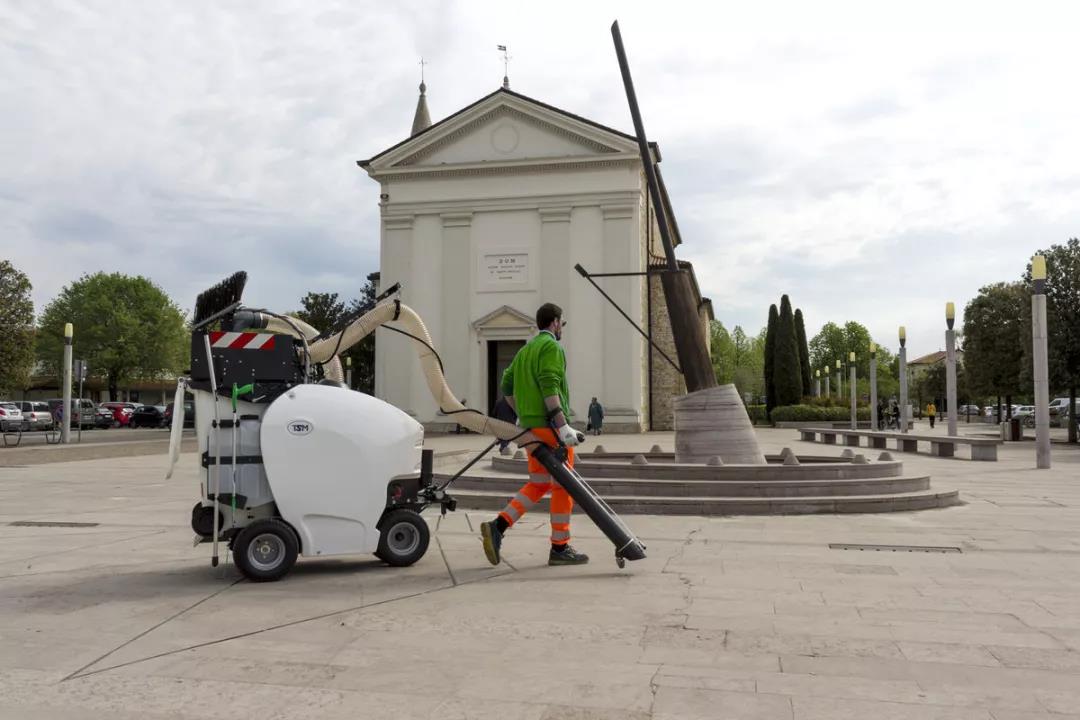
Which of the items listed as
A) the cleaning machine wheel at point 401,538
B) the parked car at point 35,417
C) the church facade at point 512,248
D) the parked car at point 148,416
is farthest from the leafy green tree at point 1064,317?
the parked car at point 148,416

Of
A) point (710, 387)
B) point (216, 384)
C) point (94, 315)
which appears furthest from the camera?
point (94, 315)

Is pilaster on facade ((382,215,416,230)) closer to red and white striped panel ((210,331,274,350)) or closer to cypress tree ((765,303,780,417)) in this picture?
cypress tree ((765,303,780,417))

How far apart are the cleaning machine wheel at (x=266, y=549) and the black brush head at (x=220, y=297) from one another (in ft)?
5.50

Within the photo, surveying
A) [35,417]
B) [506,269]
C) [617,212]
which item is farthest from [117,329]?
[617,212]

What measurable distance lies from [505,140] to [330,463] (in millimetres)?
35548

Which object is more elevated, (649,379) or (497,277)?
(497,277)

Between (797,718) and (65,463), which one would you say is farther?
(65,463)

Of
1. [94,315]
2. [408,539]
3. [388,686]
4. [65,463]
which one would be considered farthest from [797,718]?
[94,315]

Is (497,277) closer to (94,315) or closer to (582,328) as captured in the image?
(582,328)

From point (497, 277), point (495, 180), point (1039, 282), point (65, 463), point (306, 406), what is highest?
point (495, 180)

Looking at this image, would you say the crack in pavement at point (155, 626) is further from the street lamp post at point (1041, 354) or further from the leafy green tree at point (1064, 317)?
the leafy green tree at point (1064, 317)

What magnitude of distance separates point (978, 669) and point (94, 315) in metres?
75.3

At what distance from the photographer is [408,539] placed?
269 inches

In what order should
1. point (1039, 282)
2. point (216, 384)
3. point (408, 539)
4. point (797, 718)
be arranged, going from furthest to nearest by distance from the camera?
point (1039, 282)
point (408, 539)
point (216, 384)
point (797, 718)
